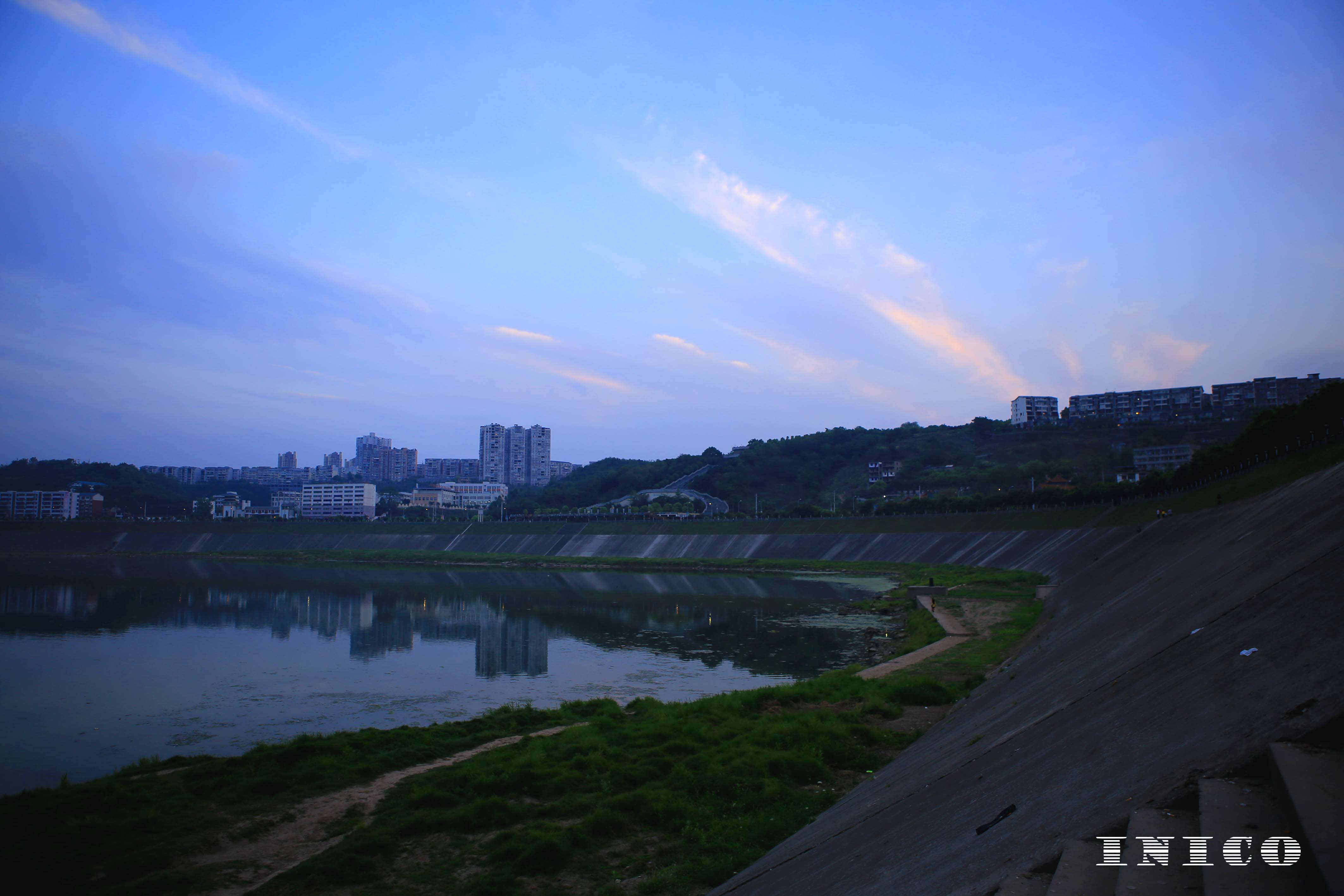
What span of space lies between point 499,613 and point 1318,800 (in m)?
40.6

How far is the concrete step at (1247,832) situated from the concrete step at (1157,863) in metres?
0.08

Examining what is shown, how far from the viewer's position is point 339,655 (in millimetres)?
28359

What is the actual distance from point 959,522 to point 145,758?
67780 millimetres

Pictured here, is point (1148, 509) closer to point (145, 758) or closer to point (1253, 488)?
point (1253, 488)

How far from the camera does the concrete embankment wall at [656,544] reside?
5553 centimetres

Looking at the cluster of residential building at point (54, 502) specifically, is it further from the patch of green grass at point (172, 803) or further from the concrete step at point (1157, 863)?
the concrete step at point (1157, 863)

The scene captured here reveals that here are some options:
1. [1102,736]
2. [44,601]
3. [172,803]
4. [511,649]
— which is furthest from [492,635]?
[44,601]

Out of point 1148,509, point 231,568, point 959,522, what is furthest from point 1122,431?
point 231,568

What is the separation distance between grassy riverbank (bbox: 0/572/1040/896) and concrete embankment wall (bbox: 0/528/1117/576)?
124 feet

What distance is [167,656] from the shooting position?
27297 mm

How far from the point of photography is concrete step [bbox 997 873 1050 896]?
3.82 metres

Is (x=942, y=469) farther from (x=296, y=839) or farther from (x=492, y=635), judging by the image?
(x=296, y=839)

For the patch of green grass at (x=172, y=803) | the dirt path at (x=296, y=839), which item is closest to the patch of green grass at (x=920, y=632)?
the patch of green grass at (x=172, y=803)

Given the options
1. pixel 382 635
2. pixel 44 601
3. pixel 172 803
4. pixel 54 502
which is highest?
pixel 172 803
